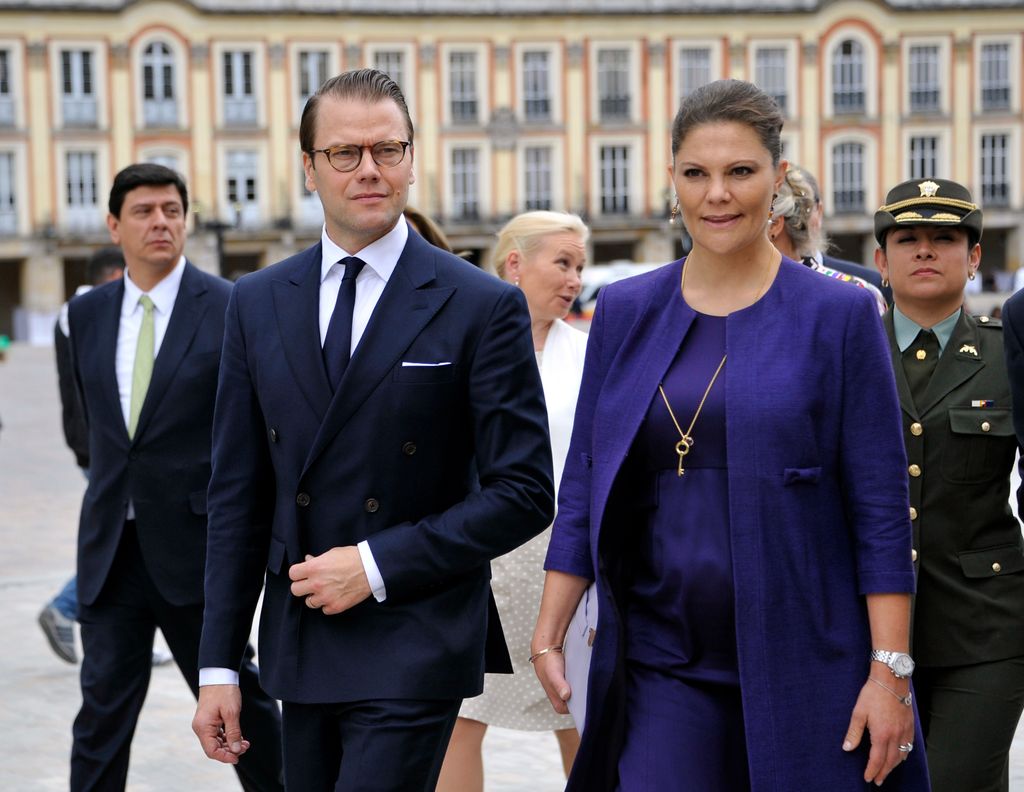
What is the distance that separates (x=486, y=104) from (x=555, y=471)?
5013 centimetres

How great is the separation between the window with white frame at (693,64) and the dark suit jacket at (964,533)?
171 feet

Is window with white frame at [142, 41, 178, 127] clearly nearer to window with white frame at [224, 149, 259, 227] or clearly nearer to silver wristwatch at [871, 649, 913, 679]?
window with white frame at [224, 149, 259, 227]

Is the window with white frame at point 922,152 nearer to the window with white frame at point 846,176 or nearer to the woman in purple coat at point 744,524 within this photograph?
the window with white frame at point 846,176

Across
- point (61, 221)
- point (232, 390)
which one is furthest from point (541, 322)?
point (61, 221)

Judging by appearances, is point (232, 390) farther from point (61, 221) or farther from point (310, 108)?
point (61, 221)

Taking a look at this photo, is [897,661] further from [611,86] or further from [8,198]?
[611,86]

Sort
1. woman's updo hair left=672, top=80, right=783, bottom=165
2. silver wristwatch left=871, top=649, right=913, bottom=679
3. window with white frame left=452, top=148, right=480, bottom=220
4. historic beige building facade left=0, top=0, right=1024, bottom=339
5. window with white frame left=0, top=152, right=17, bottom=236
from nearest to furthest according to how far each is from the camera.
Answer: silver wristwatch left=871, top=649, right=913, bottom=679, woman's updo hair left=672, top=80, right=783, bottom=165, window with white frame left=0, top=152, right=17, bottom=236, historic beige building facade left=0, top=0, right=1024, bottom=339, window with white frame left=452, top=148, right=480, bottom=220

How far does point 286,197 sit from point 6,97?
8.90 metres


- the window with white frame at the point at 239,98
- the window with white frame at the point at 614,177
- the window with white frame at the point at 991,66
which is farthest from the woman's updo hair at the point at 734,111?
the window with white frame at the point at 991,66

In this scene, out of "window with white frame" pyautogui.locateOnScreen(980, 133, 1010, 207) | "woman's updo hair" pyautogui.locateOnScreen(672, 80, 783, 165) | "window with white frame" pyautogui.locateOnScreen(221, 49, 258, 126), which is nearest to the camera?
"woman's updo hair" pyautogui.locateOnScreen(672, 80, 783, 165)

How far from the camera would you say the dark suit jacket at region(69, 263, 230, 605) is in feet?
16.2

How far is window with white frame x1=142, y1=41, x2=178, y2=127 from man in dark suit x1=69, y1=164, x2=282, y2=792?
4830 cm

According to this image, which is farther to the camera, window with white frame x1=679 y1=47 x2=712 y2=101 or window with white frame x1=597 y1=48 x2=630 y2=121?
window with white frame x1=679 y1=47 x2=712 y2=101

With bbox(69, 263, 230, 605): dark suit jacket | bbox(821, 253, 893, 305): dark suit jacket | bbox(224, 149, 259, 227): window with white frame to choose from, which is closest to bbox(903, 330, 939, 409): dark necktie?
bbox(821, 253, 893, 305): dark suit jacket
